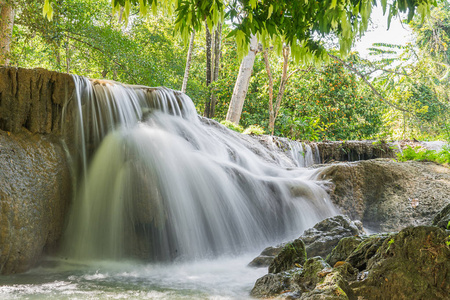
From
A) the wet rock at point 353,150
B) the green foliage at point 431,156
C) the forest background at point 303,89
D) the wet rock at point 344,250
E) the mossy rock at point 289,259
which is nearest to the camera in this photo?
the wet rock at point 344,250

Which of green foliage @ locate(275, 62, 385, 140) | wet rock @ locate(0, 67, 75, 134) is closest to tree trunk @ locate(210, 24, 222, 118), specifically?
A: green foliage @ locate(275, 62, 385, 140)

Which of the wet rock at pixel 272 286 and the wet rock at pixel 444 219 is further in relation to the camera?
the wet rock at pixel 444 219

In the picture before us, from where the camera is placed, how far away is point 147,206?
4816 millimetres

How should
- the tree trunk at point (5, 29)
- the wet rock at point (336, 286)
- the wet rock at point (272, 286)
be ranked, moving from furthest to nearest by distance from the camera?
the tree trunk at point (5, 29), the wet rock at point (272, 286), the wet rock at point (336, 286)

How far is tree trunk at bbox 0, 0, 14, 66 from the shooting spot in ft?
27.6

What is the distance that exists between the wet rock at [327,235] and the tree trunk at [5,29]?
25.4ft

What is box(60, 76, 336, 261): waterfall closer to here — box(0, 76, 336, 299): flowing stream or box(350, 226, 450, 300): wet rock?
box(0, 76, 336, 299): flowing stream

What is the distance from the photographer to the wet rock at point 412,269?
94.1 inches

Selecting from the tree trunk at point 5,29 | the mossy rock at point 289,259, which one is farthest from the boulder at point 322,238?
the tree trunk at point 5,29

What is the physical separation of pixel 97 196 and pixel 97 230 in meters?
0.49

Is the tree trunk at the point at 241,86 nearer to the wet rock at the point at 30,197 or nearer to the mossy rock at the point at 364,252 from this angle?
the wet rock at the point at 30,197

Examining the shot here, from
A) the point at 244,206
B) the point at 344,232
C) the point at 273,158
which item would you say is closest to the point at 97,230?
the point at 244,206

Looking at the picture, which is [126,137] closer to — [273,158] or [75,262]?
[75,262]

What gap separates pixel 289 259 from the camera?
11.3 feet
